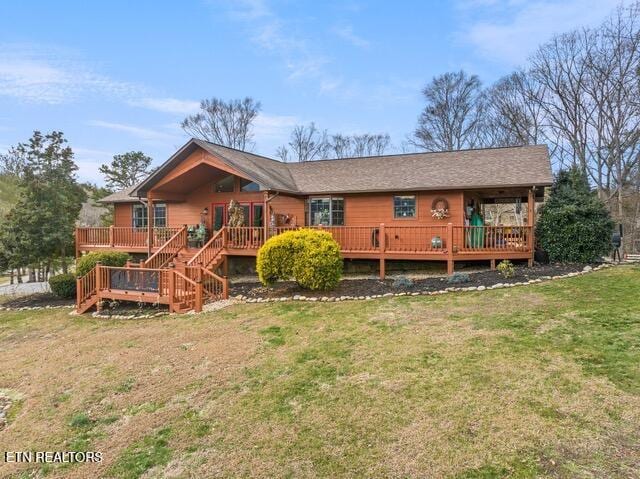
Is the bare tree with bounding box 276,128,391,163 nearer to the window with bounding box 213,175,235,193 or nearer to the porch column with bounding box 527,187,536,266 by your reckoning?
the window with bounding box 213,175,235,193

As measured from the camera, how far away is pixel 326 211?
50.4 feet

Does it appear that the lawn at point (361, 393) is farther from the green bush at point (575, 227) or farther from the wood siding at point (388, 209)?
the wood siding at point (388, 209)

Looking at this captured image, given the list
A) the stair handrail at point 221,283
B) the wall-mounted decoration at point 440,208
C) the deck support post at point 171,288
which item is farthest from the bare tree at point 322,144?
the deck support post at point 171,288

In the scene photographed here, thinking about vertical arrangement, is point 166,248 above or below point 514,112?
below

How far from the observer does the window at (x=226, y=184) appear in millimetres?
16547

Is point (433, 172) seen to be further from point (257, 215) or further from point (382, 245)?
point (257, 215)

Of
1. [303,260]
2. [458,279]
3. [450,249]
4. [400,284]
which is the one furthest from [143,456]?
[450,249]

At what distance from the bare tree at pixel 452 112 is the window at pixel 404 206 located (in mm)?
18296

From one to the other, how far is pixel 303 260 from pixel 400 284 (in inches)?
107

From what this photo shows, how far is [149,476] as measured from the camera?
4.09m

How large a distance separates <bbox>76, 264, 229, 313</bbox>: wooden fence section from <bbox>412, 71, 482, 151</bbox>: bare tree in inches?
959

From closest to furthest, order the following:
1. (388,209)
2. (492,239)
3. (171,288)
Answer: (171,288), (492,239), (388,209)

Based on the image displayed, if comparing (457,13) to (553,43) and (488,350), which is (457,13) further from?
(488,350)

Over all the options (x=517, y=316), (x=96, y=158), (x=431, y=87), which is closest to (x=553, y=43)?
(x=431, y=87)
